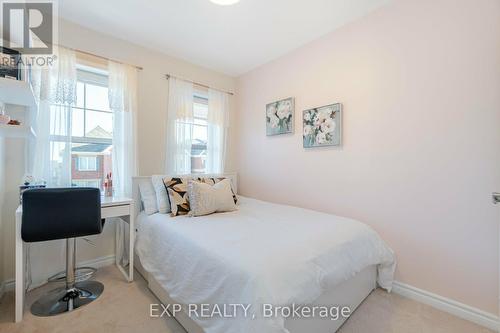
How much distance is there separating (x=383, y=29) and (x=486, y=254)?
1.93 meters

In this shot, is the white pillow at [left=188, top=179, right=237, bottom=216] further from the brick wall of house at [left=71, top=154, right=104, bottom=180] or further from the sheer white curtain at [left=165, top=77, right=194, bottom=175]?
the brick wall of house at [left=71, top=154, right=104, bottom=180]

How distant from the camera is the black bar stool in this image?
1539mm

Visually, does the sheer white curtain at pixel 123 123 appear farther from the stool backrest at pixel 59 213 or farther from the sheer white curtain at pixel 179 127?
the stool backrest at pixel 59 213

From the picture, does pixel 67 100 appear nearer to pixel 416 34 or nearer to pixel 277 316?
pixel 277 316

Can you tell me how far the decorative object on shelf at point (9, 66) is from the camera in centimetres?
148

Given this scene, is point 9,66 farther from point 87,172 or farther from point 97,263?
point 97,263

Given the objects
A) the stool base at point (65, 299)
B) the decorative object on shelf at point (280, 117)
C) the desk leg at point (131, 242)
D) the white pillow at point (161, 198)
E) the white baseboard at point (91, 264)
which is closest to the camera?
the stool base at point (65, 299)

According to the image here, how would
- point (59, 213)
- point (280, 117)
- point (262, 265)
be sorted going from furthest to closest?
point (280, 117)
point (59, 213)
point (262, 265)

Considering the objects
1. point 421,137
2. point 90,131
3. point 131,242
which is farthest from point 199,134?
point 421,137

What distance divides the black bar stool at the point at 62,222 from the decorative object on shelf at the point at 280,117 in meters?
2.04

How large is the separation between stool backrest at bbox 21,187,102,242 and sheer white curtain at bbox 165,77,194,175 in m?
1.12

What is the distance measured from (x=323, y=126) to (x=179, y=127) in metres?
1.77

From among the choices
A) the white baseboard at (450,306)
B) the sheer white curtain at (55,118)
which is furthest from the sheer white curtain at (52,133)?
the white baseboard at (450,306)

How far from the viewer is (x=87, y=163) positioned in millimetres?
2367
